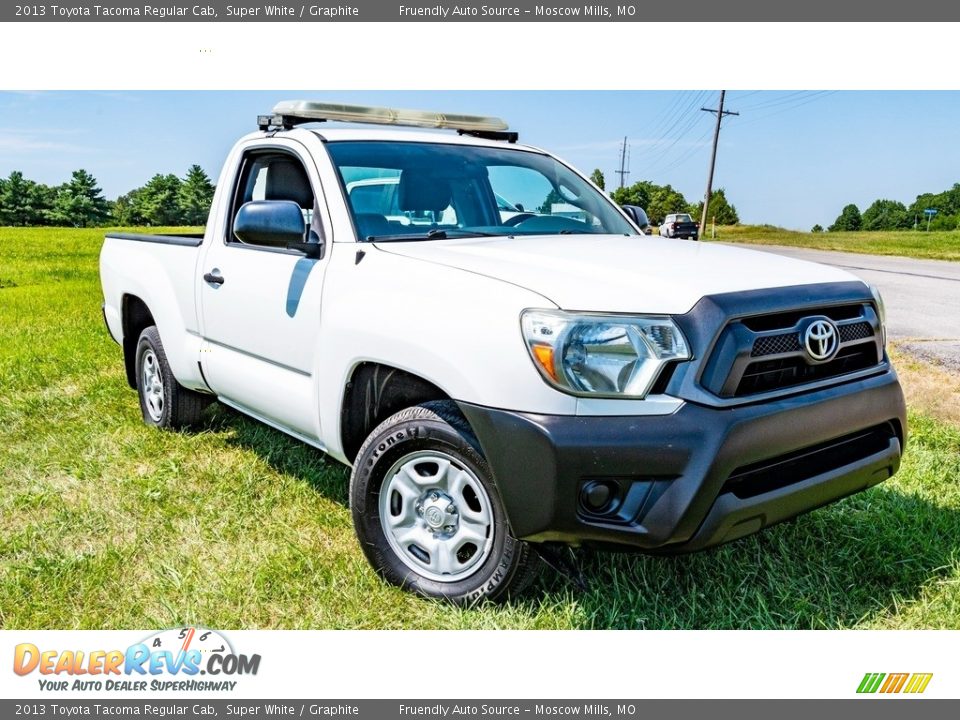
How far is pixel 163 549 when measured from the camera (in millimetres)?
3836

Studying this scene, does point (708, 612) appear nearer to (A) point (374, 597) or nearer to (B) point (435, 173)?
(A) point (374, 597)

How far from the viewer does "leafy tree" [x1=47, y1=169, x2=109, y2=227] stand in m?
31.6

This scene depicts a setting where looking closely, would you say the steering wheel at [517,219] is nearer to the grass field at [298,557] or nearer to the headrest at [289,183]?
the headrest at [289,183]

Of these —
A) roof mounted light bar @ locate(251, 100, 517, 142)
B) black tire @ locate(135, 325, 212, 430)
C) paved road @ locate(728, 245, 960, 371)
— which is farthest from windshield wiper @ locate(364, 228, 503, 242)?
black tire @ locate(135, 325, 212, 430)

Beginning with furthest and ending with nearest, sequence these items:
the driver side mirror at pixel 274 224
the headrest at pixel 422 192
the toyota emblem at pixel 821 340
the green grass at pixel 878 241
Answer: the green grass at pixel 878 241 < the headrest at pixel 422 192 < the driver side mirror at pixel 274 224 < the toyota emblem at pixel 821 340

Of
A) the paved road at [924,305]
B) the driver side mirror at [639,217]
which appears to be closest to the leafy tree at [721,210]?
the paved road at [924,305]

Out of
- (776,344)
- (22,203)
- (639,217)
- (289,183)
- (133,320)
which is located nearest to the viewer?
(776,344)

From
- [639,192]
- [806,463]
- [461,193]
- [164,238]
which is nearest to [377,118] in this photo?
[461,193]

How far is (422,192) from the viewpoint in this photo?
13.2ft

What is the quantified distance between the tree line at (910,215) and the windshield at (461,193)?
49.1 feet

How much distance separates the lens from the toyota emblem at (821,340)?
9.36ft

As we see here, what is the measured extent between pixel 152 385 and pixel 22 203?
91.0ft

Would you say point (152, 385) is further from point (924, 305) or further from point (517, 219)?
point (924, 305)

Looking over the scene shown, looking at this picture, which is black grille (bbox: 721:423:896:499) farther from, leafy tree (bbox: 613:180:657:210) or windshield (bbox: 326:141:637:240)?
leafy tree (bbox: 613:180:657:210)
